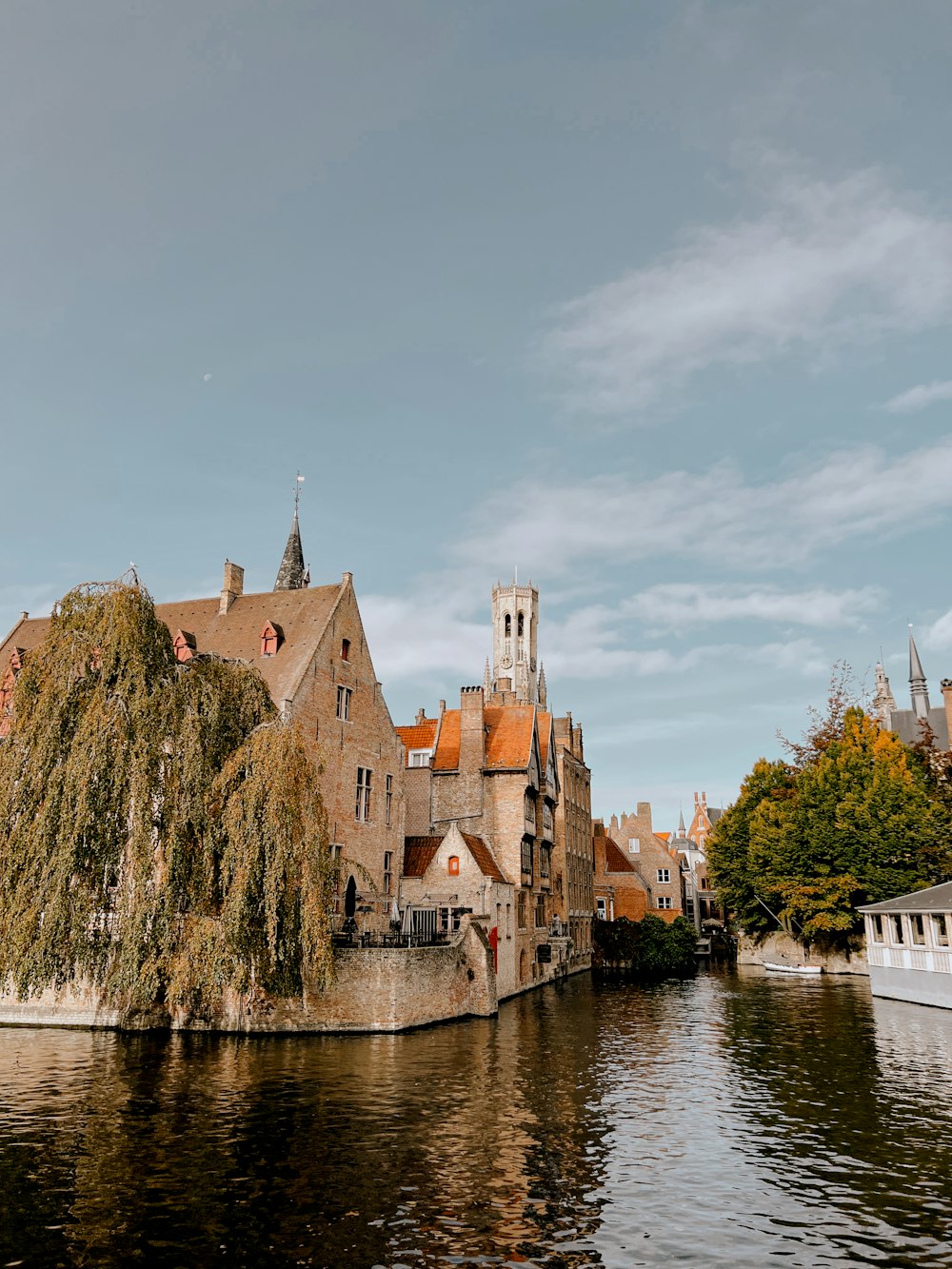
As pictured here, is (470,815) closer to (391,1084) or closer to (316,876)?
(316,876)

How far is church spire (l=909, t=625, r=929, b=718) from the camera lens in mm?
91750

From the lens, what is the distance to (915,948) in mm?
37281

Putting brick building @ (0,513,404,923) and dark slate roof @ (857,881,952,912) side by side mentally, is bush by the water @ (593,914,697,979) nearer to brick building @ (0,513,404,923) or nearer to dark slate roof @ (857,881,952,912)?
dark slate roof @ (857,881,952,912)

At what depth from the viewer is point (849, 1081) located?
2100 centimetres

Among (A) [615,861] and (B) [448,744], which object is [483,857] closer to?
(B) [448,744]

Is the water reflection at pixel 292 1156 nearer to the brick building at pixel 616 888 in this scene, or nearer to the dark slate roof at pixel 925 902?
the dark slate roof at pixel 925 902

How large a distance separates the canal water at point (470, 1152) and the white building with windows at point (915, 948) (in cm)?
941

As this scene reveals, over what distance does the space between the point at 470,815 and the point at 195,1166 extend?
29656mm

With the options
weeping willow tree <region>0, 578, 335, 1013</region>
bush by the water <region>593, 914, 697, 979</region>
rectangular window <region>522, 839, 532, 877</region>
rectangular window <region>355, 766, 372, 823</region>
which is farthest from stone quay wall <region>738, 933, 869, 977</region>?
weeping willow tree <region>0, 578, 335, 1013</region>

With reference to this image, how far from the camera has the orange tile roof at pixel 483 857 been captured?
38.7 meters

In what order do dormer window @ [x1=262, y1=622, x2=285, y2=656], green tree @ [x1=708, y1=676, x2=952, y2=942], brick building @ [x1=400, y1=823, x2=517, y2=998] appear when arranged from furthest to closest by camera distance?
green tree @ [x1=708, y1=676, x2=952, y2=942] → brick building @ [x1=400, y1=823, x2=517, y2=998] → dormer window @ [x1=262, y1=622, x2=285, y2=656]

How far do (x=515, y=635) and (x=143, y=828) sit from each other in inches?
4750

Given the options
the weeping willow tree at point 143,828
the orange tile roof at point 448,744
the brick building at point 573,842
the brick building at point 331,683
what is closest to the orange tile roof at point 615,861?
the brick building at point 573,842

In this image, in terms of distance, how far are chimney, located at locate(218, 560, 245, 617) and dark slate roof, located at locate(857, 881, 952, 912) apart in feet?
98.3
